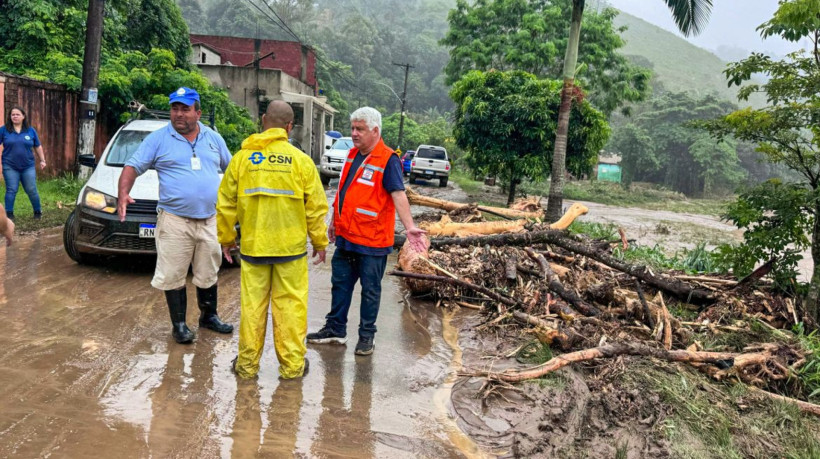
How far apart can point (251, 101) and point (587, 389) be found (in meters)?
31.3

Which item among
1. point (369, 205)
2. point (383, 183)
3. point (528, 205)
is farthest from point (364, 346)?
point (528, 205)

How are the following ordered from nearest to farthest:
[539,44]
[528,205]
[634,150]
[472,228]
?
[472,228] < [528,205] < [539,44] < [634,150]

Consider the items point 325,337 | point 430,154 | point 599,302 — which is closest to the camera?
point 325,337

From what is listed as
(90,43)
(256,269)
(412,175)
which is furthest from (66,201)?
(412,175)

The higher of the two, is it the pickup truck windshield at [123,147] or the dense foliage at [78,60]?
the dense foliage at [78,60]

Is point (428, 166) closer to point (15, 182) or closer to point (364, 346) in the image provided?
point (15, 182)

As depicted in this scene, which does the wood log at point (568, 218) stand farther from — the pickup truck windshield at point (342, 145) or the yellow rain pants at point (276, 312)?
the pickup truck windshield at point (342, 145)

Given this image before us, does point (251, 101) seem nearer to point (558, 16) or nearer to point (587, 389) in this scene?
point (558, 16)

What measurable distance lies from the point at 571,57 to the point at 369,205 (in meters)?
11.4

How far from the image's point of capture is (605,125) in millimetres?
17656

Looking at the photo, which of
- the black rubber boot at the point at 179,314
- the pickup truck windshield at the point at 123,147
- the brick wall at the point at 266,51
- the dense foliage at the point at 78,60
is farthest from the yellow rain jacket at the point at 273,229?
the brick wall at the point at 266,51

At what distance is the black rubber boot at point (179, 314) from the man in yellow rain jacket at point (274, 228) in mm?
681

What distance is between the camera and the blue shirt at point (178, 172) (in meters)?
4.53

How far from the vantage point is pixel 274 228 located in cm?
390
